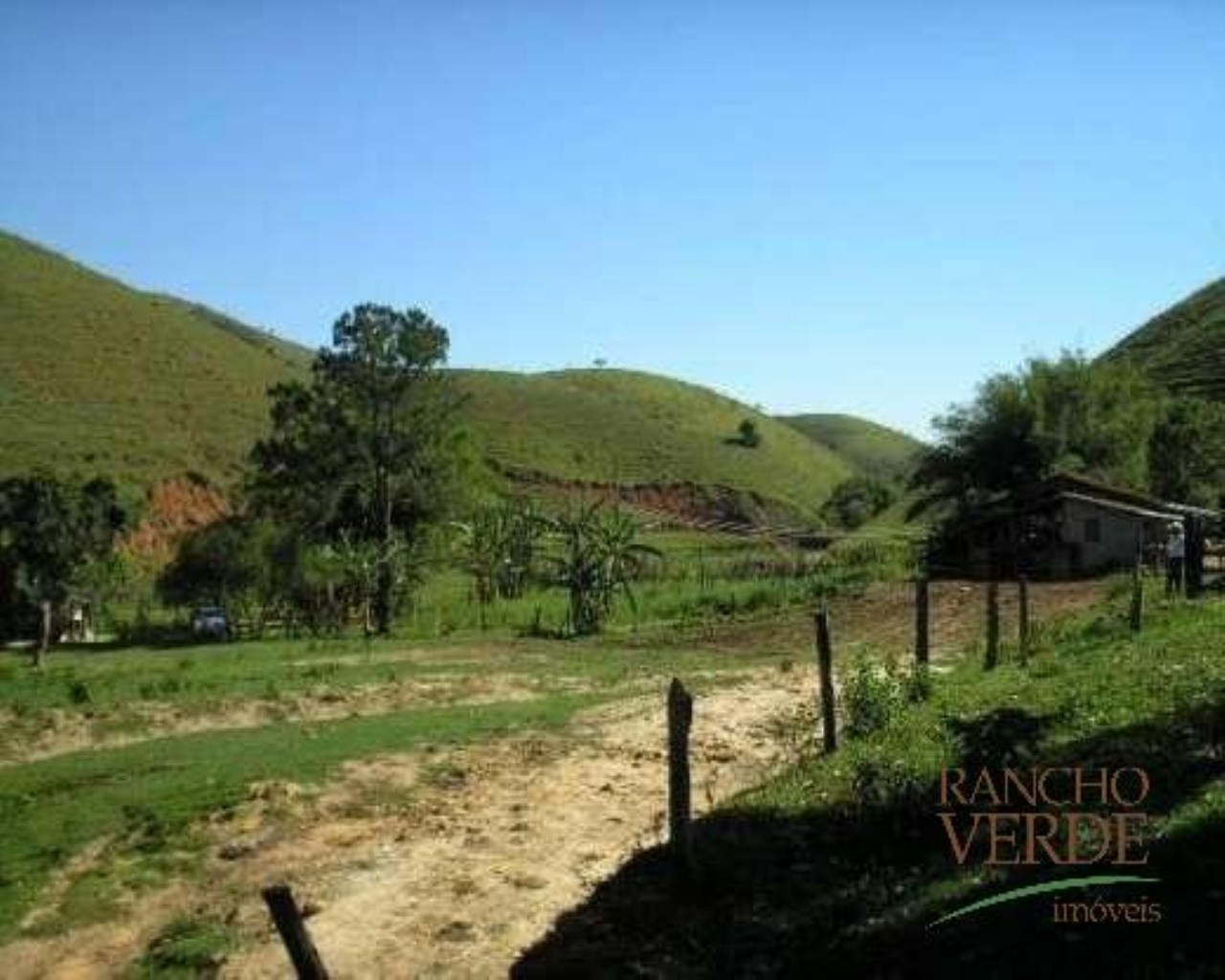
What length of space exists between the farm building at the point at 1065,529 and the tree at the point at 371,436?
23.7m

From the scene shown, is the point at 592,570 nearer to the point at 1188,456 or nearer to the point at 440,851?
the point at 440,851

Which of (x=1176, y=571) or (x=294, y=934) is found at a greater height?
A: (x=1176, y=571)

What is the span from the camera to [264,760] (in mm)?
19250

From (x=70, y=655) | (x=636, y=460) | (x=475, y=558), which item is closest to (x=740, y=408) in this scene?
(x=636, y=460)

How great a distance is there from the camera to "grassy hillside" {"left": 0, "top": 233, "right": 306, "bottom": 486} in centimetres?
8531

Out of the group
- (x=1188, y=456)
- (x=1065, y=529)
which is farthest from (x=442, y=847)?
(x=1188, y=456)

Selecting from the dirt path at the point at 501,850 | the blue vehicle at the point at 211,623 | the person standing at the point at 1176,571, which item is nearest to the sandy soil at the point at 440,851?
the dirt path at the point at 501,850

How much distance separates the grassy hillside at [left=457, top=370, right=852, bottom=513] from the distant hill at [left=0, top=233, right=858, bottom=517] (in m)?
0.27

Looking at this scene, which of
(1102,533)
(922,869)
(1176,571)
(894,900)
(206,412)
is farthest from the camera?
(206,412)

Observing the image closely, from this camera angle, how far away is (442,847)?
14805 mm

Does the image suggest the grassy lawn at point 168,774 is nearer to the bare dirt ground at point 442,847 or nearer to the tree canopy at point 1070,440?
the bare dirt ground at point 442,847

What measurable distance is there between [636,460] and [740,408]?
157ft

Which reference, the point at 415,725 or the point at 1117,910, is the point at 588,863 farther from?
the point at 415,725

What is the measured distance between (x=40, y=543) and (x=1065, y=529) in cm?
3940
